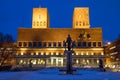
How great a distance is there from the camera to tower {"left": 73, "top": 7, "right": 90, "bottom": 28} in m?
160

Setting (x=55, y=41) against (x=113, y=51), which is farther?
(x=113, y=51)

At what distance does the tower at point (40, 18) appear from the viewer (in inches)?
6275

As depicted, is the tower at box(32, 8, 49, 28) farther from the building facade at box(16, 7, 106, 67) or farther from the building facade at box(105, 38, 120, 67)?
the building facade at box(105, 38, 120, 67)

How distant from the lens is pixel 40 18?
160125 mm

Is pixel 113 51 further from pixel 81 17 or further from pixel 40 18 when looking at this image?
pixel 40 18

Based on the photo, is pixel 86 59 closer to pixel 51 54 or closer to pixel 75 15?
pixel 51 54

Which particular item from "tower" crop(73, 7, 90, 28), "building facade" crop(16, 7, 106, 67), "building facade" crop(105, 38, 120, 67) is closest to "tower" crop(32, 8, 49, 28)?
"building facade" crop(16, 7, 106, 67)

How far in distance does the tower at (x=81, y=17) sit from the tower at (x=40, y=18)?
1806 cm

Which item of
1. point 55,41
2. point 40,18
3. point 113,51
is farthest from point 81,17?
point 113,51

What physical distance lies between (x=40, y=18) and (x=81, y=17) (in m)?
24.6

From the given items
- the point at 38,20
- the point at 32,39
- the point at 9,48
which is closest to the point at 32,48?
the point at 32,39

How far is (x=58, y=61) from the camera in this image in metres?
136

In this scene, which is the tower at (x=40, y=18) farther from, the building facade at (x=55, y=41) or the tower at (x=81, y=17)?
the tower at (x=81, y=17)

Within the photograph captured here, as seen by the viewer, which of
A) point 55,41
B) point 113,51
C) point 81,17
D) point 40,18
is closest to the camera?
point 55,41
